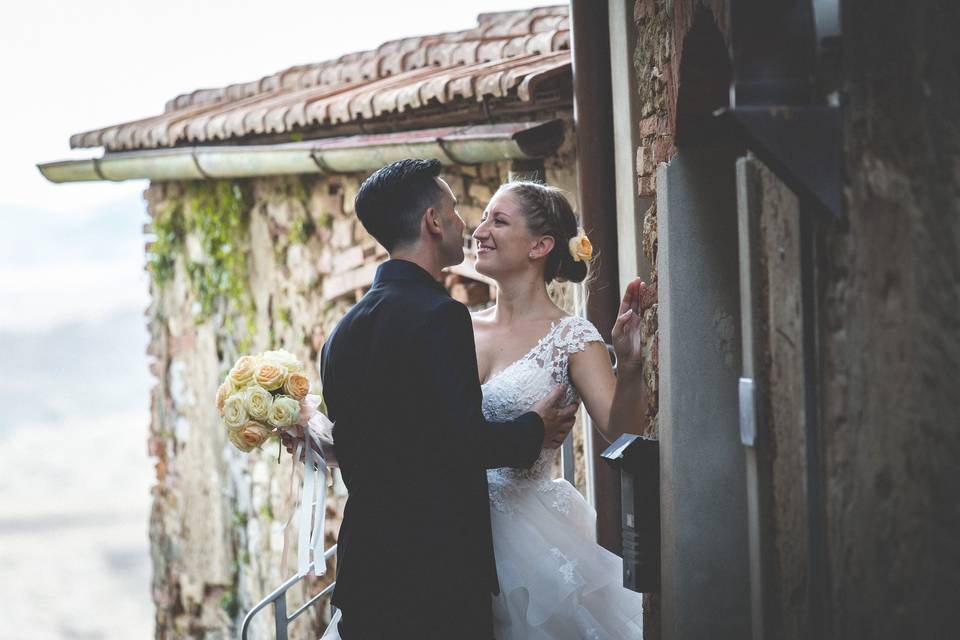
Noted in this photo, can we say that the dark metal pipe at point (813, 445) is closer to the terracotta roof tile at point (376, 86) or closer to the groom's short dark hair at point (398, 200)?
the groom's short dark hair at point (398, 200)

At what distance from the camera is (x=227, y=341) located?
317 inches

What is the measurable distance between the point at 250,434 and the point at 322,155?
2.99 metres

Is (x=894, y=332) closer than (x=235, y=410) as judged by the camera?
Yes

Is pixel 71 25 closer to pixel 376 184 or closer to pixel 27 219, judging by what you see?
pixel 27 219

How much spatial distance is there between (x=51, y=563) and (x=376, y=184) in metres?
14.6

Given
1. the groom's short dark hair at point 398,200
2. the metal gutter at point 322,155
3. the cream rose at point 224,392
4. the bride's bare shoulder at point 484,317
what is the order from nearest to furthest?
the groom's short dark hair at point 398,200 → the cream rose at point 224,392 → the bride's bare shoulder at point 484,317 → the metal gutter at point 322,155

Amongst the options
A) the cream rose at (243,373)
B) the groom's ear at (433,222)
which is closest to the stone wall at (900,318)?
the groom's ear at (433,222)

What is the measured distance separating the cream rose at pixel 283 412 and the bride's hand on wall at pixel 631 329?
103 centimetres

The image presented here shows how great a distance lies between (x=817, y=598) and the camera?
217cm

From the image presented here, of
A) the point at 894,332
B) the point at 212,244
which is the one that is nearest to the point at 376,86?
the point at 212,244

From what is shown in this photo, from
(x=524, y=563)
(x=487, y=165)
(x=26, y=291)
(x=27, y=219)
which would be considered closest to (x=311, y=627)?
(x=487, y=165)

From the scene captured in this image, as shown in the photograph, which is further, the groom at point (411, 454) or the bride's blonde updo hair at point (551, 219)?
the bride's blonde updo hair at point (551, 219)

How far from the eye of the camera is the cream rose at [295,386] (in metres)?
3.58

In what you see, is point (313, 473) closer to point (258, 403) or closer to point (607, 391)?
point (258, 403)
